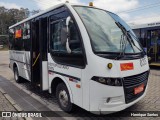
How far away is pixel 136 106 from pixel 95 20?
8.39 ft

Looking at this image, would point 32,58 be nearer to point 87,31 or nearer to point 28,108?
point 28,108

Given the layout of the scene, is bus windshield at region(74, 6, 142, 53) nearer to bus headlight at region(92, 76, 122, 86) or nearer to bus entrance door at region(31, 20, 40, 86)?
bus headlight at region(92, 76, 122, 86)

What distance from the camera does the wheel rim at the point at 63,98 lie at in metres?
4.85

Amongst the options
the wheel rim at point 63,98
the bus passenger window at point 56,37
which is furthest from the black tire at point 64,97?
the bus passenger window at point 56,37

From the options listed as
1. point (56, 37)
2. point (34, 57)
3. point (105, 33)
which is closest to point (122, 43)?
point (105, 33)

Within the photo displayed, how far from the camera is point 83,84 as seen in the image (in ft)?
13.3

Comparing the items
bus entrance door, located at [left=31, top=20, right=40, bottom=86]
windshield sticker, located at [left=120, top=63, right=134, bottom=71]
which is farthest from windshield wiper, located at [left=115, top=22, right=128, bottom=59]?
bus entrance door, located at [left=31, top=20, right=40, bottom=86]

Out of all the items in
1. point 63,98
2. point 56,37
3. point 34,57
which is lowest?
point 63,98

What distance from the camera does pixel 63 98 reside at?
16.3 ft

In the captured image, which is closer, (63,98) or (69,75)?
(69,75)

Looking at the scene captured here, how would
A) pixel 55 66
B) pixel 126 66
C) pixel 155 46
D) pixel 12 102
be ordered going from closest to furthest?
pixel 126 66 → pixel 55 66 → pixel 12 102 → pixel 155 46

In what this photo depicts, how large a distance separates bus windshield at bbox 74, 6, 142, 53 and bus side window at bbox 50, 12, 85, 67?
1.03 ft

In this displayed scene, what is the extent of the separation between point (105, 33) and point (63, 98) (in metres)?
1.93

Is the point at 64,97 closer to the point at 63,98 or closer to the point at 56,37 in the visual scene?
the point at 63,98
